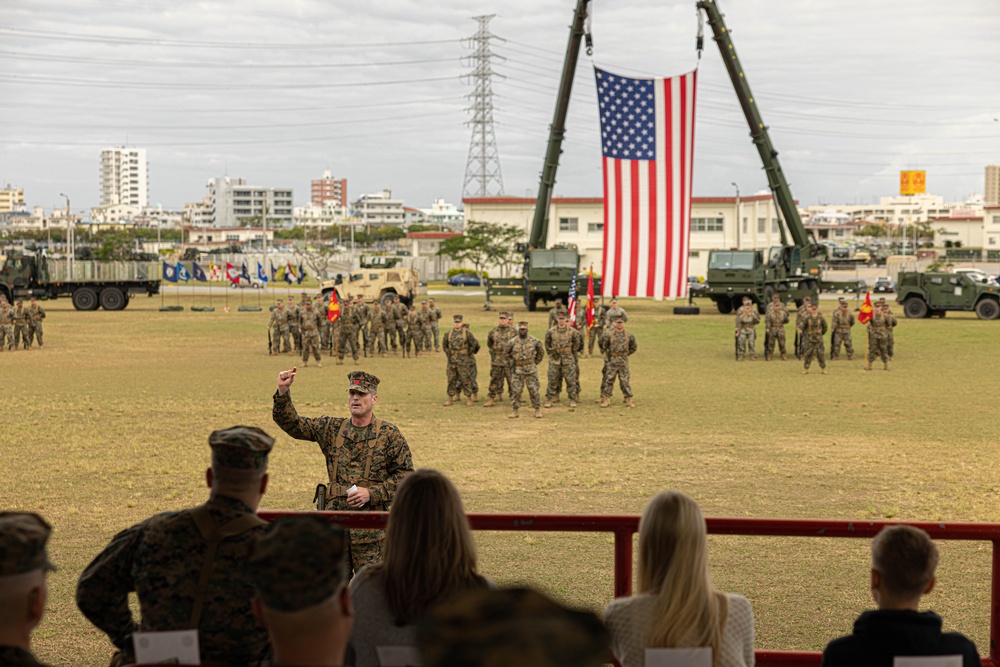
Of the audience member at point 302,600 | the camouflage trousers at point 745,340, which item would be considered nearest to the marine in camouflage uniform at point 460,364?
the camouflage trousers at point 745,340

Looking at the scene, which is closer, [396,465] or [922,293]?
[396,465]

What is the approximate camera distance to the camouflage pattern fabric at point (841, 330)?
2523cm

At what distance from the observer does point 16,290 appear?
43.7m

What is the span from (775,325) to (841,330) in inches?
59.4

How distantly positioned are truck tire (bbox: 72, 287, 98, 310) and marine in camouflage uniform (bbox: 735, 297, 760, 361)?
31.0 m

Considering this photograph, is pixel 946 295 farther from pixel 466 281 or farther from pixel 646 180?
pixel 466 281

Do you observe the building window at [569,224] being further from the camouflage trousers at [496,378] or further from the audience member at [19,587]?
the audience member at [19,587]

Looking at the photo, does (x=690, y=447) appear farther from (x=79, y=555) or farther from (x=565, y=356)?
(x=79, y=555)

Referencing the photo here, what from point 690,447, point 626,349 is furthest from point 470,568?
point 626,349

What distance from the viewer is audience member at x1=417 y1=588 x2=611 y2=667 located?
59.4 inches

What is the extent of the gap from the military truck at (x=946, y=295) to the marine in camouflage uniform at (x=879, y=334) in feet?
57.0

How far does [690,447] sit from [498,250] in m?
65.5

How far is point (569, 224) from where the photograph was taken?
82188 millimetres

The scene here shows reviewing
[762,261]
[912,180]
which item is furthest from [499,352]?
[912,180]
